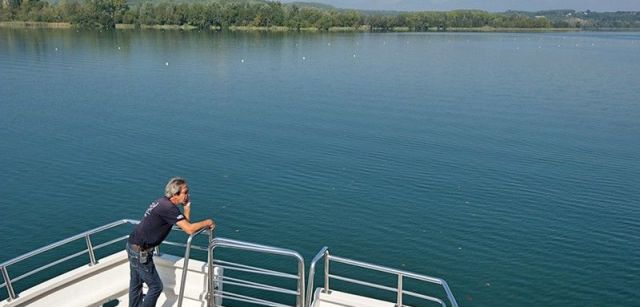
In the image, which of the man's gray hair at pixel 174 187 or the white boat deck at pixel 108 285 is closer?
the man's gray hair at pixel 174 187

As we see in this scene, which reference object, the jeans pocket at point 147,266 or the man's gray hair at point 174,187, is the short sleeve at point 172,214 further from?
the jeans pocket at point 147,266

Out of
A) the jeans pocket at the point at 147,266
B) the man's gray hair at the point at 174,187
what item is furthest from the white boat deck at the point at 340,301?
the man's gray hair at the point at 174,187

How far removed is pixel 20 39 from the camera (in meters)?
93.9

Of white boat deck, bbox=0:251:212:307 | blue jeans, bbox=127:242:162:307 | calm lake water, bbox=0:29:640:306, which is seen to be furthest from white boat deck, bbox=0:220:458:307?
calm lake water, bbox=0:29:640:306

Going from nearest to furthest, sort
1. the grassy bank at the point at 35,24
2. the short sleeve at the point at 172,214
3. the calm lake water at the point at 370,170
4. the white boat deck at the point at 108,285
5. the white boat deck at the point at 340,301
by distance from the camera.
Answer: the short sleeve at the point at 172,214 → the white boat deck at the point at 340,301 → the white boat deck at the point at 108,285 → the calm lake water at the point at 370,170 → the grassy bank at the point at 35,24

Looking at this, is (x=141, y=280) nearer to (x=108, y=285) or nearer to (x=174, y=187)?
(x=108, y=285)

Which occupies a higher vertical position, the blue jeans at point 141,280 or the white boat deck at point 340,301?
the blue jeans at point 141,280

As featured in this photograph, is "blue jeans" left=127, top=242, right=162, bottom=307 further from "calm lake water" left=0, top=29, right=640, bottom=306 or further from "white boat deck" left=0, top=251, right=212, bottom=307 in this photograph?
"calm lake water" left=0, top=29, right=640, bottom=306

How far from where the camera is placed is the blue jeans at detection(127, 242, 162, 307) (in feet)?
25.5

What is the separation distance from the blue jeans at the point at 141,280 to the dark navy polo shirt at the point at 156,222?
9.6 inches

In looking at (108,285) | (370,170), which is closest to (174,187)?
(108,285)

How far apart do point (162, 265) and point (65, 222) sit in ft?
31.8

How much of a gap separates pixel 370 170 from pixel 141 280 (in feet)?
50.2

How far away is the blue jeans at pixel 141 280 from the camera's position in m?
7.76
